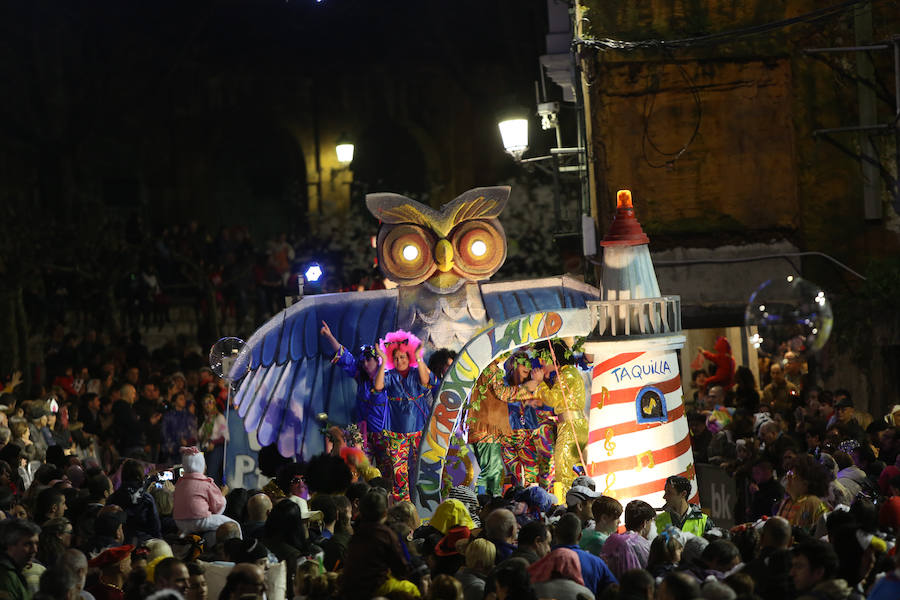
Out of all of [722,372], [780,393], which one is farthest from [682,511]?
[722,372]

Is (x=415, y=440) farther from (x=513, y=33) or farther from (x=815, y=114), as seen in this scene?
(x=513, y=33)

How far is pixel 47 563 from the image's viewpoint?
9234 millimetres

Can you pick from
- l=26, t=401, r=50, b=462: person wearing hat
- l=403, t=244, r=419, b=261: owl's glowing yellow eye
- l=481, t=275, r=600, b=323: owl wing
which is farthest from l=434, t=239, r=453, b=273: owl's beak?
l=26, t=401, r=50, b=462: person wearing hat

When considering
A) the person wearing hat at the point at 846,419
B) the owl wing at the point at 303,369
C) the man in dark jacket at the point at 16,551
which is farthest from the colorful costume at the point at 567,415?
the man in dark jacket at the point at 16,551

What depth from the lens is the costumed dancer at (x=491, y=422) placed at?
14.1 metres

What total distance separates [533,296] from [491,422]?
4.69 ft

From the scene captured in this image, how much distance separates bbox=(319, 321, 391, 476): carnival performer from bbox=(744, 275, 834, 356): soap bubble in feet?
15.3

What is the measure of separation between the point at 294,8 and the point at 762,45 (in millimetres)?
18632

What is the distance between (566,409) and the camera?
46.1 feet

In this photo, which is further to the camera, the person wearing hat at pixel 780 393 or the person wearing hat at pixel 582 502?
the person wearing hat at pixel 780 393

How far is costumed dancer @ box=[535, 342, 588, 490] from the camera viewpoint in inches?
551

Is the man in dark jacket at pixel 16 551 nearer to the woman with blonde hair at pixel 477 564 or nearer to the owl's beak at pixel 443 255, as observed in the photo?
the woman with blonde hair at pixel 477 564

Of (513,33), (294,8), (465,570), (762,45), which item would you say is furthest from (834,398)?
(294,8)

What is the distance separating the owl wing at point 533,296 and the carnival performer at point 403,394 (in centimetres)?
102
